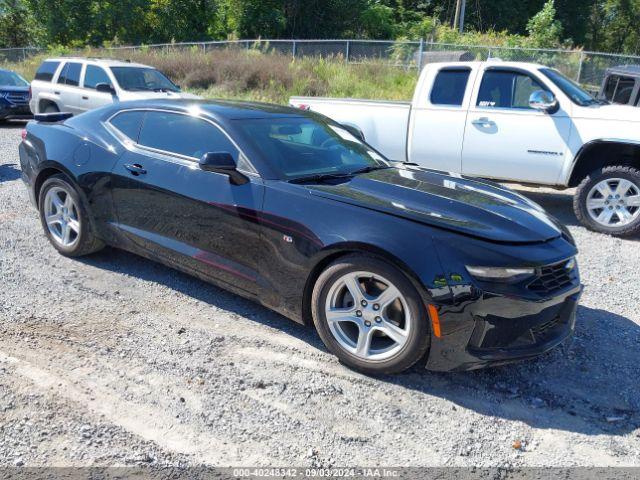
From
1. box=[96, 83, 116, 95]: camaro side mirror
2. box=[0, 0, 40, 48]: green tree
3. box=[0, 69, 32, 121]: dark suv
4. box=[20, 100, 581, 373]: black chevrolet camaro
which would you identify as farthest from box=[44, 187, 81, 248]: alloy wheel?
box=[0, 0, 40, 48]: green tree

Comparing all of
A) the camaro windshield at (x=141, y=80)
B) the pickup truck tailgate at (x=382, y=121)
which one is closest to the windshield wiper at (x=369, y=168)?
the pickup truck tailgate at (x=382, y=121)

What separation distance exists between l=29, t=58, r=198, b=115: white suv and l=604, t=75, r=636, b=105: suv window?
7843mm

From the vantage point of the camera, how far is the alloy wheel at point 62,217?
16.7ft

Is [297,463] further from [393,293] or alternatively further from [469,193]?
[469,193]

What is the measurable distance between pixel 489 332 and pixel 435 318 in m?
0.32

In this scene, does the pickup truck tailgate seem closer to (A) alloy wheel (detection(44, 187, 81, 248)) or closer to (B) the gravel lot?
(B) the gravel lot

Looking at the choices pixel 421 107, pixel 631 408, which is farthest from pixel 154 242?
pixel 421 107

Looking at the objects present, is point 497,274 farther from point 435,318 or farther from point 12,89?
point 12,89

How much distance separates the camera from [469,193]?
4.02m

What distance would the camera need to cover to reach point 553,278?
3.36 meters

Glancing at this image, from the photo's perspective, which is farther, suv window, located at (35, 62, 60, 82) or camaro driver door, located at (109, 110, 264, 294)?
suv window, located at (35, 62, 60, 82)

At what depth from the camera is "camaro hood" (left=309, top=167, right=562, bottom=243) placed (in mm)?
3350

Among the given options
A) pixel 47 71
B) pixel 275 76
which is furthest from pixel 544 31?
pixel 47 71

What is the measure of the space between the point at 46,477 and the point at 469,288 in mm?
2263
